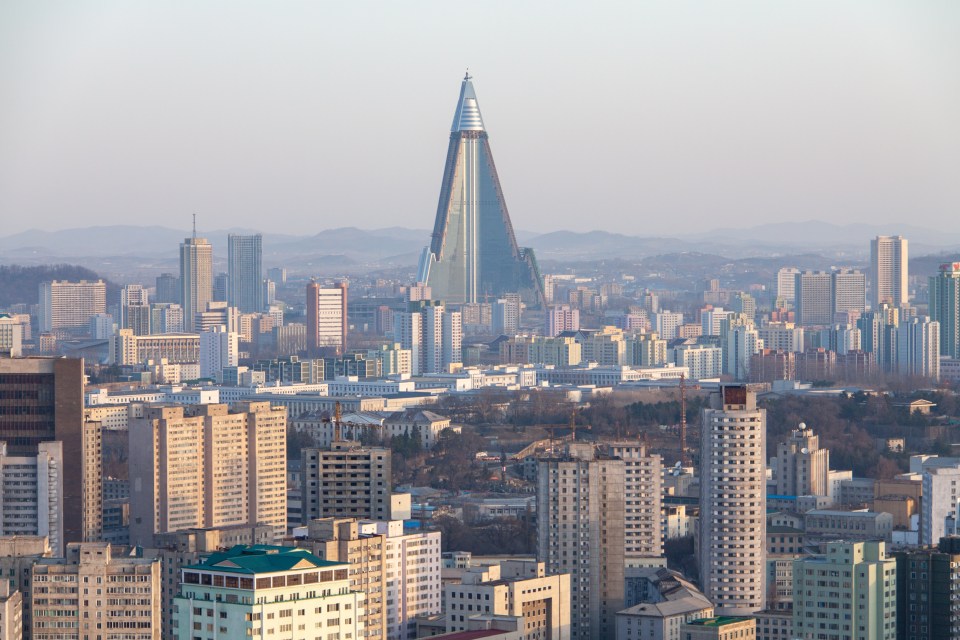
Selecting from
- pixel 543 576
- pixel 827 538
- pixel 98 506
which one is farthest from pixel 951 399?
pixel 543 576

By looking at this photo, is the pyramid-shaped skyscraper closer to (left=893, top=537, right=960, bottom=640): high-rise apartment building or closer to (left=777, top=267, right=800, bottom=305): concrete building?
(left=777, top=267, right=800, bottom=305): concrete building

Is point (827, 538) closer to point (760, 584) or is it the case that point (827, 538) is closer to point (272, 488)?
point (760, 584)

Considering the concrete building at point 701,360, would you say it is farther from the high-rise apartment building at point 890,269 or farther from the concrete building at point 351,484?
the concrete building at point 351,484

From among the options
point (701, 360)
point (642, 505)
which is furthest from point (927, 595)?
point (701, 360)

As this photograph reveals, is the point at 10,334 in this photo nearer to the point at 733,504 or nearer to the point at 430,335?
the point at 430,335

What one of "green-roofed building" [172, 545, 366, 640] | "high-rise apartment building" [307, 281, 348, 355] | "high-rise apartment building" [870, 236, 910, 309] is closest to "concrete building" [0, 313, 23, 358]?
"high-rise apartment building" [307, 281, 348, 355]

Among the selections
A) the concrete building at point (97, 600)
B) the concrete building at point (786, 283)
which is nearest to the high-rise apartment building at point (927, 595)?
the concrete building at point (97, 600)
